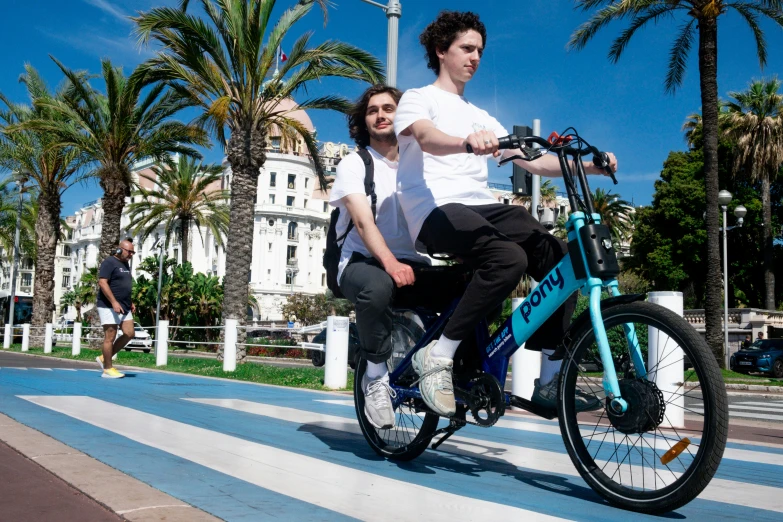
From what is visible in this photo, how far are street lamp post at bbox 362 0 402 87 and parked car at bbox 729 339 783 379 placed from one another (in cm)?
1921

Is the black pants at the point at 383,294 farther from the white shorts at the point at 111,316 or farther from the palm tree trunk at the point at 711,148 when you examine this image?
the palm tree trunk at the point at 711,148

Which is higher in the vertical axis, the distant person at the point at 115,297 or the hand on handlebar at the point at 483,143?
the hand on handlebar at the point at 483,143

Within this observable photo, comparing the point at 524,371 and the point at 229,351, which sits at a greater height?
the point at 524,371

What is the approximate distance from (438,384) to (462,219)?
0.71 metres

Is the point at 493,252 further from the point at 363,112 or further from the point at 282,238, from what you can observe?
the point at 282,238

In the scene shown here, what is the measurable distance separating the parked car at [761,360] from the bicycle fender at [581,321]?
26.3 m

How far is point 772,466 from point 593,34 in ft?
63.0

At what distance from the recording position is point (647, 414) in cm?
262

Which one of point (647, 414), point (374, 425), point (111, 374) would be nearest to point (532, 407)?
point (647, 414)

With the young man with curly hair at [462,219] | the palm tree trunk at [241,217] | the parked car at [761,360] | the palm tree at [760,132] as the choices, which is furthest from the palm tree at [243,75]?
the palm tree at [760,132]

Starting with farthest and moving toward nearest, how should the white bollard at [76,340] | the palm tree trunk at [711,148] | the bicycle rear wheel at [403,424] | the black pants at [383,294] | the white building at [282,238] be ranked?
the white building at [282,238], the white bollard at [76,340], the palm tree trunk at [711,148], the bicycle rear wheel at [403,424], the black pants at [383,294]

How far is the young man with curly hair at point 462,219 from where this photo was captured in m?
3.14

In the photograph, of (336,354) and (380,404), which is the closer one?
(380,404)

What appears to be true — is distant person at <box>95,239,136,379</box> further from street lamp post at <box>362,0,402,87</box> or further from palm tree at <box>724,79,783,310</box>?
palm tree at <box>724,79,783,310</box>
